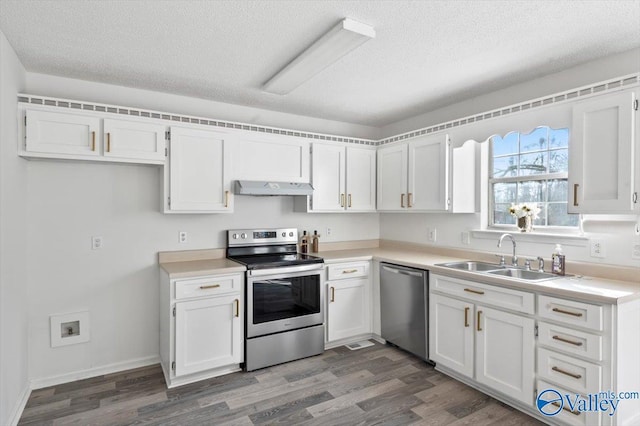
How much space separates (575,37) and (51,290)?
4.14 m

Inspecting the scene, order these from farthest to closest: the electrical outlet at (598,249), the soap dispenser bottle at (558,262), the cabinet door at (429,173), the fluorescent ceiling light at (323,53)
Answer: the cabinet door at (429,173) → the soap dispenser bottle at (558,262) → the electrical outlet at (598,249) → the fluorescent ceiling light at (323,53)

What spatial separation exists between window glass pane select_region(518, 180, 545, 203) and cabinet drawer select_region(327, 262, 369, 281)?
5.10 ft

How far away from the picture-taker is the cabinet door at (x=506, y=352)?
238 cm

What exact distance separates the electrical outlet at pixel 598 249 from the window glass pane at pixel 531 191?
0.57 m

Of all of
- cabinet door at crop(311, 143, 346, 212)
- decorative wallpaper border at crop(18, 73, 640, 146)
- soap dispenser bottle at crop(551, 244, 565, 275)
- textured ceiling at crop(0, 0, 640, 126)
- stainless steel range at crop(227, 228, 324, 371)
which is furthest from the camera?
cabinet door at crop(311, 143, 346, 212)

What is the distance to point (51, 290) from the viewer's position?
290cm

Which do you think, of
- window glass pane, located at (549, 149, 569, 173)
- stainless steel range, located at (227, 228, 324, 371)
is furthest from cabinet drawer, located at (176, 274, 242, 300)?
window glass pane, located at (549, 149, 569, 173)

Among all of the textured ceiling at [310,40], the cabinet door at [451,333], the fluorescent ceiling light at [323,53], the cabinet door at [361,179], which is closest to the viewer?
the textured ceiling at [310,40]

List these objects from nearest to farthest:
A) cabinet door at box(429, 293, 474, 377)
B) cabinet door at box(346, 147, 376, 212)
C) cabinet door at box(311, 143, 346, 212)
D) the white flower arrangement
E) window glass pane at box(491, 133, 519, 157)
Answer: cabinet door at box(429, 293, 474, 377)
the white flower arrangement
window glass pane at box(491, 133, 519, 157)
cabinet door at box(311, 143, 346, 212)
cabinet door at box(346, 147, 376, 212)

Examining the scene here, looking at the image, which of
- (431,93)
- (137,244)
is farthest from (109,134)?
(431,93)

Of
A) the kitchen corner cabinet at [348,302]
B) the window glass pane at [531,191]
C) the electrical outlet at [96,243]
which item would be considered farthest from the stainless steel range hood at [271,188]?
the window glass pane at [531,191]

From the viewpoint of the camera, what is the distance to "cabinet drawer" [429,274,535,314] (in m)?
2.40

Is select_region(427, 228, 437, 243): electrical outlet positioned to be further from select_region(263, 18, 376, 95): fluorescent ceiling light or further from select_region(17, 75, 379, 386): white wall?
select_region(17, 75, 379, 386): white wall

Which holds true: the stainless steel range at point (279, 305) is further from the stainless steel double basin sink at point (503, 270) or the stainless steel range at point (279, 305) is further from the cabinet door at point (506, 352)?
the cabinet door at point (506, 352)
